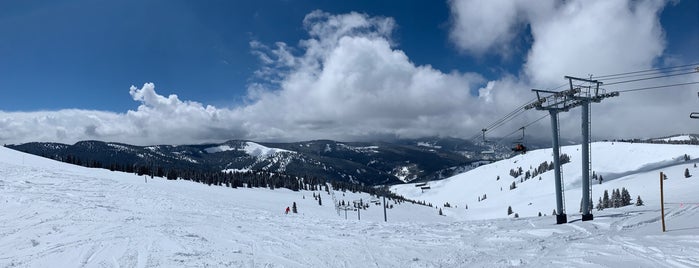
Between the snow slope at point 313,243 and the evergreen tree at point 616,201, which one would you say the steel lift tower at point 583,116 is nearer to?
the snow slope at point 313,243

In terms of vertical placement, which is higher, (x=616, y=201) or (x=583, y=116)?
(x=583, y=116)

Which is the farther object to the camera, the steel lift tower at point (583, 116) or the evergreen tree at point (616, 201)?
the evergreen tree at point (616, 201)

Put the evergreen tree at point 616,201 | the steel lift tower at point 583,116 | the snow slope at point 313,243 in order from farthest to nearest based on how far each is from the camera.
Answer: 1. the evergreen tree at point 616,201
2. the steel lift tower at point 583,116
3. the snow slope at point 313,243

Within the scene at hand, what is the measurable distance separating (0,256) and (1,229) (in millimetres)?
6281

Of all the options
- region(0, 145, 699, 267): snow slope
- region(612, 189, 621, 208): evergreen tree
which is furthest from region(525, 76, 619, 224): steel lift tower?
region(612, 189, 621, 208): evergreen tree

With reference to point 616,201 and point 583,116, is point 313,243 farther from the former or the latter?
point 616,201

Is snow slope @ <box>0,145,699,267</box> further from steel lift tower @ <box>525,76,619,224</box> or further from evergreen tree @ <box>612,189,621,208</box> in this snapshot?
evergreen tree @ <box>612,189,621,208</box>

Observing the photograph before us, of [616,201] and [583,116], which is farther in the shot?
[616,201]

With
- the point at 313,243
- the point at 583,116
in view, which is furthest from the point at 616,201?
the point at 313,243

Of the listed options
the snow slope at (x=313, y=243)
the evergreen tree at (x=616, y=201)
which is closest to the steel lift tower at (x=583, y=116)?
the snow slope at (x=313, y=243)

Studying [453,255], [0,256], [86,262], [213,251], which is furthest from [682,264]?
[0,256]

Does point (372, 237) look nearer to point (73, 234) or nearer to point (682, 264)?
point (682, 264)

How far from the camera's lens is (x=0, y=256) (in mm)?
14453

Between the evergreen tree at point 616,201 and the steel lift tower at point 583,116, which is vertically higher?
the steel lift tower at point 583,116
